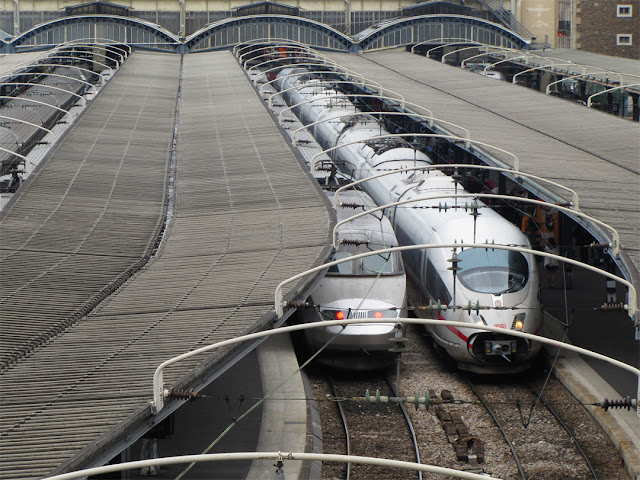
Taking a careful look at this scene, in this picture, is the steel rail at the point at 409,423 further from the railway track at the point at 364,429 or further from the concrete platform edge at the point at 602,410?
the concrete platform edge at the point at 602,410

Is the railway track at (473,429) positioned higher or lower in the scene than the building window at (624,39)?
lower

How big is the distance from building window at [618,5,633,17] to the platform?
162 ft

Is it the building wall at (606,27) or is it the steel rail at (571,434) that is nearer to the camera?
the steel rail at (571,434)

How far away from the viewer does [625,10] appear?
77.1m

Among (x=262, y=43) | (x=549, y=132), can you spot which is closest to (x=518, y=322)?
(x=549, y=132)

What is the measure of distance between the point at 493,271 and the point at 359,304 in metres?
3.27

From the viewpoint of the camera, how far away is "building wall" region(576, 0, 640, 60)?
77000 mm

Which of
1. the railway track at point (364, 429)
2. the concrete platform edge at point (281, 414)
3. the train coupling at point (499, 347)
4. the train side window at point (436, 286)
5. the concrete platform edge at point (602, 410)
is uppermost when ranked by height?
the train side window at point (436, 286)

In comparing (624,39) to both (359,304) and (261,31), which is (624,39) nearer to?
(261,31)

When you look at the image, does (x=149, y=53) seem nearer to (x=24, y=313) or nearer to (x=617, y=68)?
(x=617, y=68)

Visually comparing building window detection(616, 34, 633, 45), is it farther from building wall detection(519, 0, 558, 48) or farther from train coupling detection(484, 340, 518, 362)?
train coupling detection(484, 340, 518, 362)

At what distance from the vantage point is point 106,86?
4759 cm

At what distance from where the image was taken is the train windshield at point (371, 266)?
920 inches

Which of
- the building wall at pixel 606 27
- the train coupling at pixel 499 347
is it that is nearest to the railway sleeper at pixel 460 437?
the train coupling at pixel 499 347
